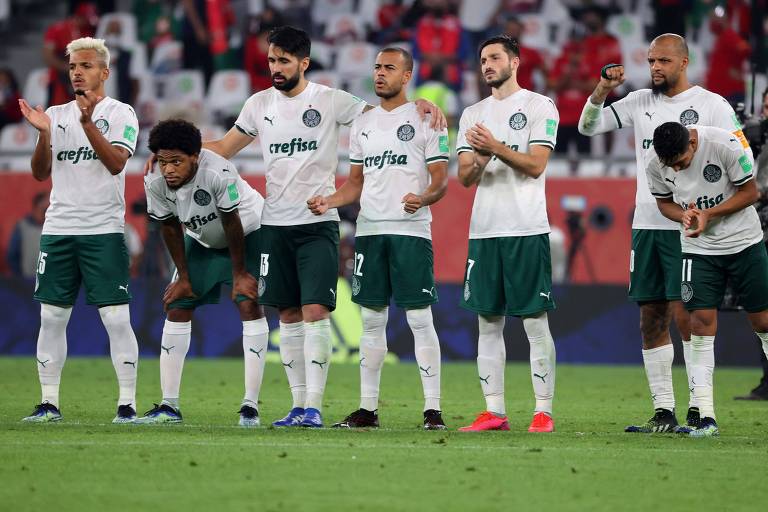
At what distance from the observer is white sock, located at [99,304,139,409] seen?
27.6ft

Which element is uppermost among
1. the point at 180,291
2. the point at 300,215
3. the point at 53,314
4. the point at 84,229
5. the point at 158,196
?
the point at 158,196

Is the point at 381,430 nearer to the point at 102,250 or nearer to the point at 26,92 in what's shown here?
the point at 102,250

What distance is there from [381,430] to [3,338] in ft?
30.9

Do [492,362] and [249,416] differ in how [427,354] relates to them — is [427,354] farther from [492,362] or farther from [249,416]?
[249,416]

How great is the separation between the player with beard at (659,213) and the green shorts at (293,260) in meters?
1.95

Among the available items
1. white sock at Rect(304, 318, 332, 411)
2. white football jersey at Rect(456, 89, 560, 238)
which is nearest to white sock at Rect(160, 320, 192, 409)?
white sock at Rect(304, 318, 332, 411)

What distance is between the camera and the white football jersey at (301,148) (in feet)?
27.6

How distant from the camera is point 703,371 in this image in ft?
26.5

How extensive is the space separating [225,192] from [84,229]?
999 mm

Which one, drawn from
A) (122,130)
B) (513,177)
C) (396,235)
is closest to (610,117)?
(513,177)

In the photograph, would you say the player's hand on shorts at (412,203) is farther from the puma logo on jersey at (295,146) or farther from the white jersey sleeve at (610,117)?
the white jersey sleeve at (610,117)

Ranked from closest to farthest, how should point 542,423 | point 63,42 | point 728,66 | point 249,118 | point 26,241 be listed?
1. point 542,423
2. point 249,118
3. point 26,241
4. point 728,66
5. point 63,42

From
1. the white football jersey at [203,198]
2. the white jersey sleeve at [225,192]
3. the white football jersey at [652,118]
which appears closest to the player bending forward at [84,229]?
the white football jersey at [203,198]

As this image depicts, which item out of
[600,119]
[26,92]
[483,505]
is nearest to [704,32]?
[26,92]
